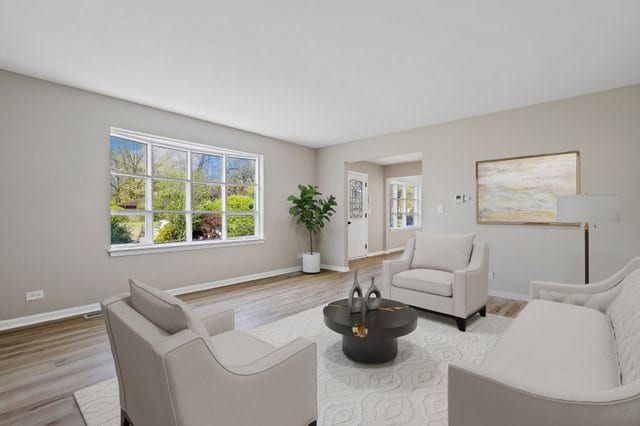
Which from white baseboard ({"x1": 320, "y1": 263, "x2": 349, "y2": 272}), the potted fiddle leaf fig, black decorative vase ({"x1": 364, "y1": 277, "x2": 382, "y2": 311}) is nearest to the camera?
black decorative vase ({"x1": 364, "y1": 277, "x2": 382, "y2": 311})

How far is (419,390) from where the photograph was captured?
2008 mm

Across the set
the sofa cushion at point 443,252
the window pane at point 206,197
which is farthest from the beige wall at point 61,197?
the sofa cushion at point 443,252

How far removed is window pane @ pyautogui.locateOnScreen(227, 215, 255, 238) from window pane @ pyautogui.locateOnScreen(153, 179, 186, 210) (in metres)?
0.88

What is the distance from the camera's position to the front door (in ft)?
25.3

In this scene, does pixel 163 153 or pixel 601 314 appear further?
pixel 163 153

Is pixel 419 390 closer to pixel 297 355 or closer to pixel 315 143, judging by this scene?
pixel 297 355

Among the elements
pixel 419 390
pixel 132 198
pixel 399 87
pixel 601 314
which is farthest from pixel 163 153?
pixel 601 314

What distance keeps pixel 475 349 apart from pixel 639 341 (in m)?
1.53

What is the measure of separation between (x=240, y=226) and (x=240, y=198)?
51 centimetres

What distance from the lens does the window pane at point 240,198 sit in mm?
5328

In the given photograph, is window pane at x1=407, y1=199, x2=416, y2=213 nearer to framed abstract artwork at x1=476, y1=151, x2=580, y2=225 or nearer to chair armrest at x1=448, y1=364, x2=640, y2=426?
framed abstract artwork at x1=476, y1=151, x2=580, y2=225

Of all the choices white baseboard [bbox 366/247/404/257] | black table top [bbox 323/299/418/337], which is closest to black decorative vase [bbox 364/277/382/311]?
black table top [bbox 323/299/418/337]

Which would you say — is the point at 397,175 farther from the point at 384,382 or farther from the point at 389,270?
the point at 384,382

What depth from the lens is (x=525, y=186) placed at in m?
4.15
